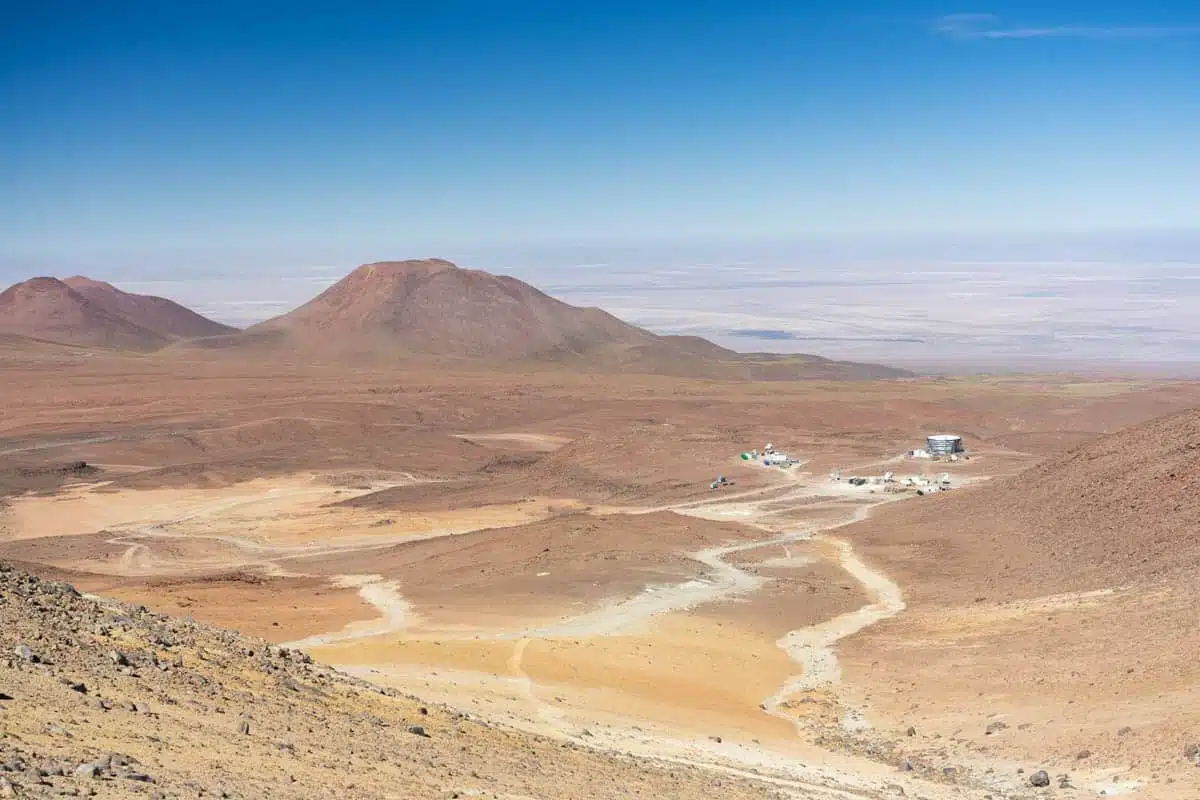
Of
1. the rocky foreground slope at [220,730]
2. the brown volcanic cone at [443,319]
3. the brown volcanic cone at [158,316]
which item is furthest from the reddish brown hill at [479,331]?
the rocky foreground slope at [220,730]

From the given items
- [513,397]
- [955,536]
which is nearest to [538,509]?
[955,536]

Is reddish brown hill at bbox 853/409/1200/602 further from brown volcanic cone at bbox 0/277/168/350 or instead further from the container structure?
brown volcanic cone at bbox 0/277/168/350

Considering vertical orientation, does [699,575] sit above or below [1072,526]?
below

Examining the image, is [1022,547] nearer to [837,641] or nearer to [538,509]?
[837,641]

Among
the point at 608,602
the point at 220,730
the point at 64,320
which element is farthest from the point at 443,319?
the point at 220,730

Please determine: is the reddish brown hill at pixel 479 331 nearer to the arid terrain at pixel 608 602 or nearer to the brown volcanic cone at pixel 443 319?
the brown volcanic cone at pixel 443 319

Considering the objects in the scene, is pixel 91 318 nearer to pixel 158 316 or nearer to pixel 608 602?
pixel 158 316

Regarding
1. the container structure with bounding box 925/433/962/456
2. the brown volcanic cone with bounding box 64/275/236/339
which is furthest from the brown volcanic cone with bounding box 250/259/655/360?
the container structure with bounding box 925/433/962/456
